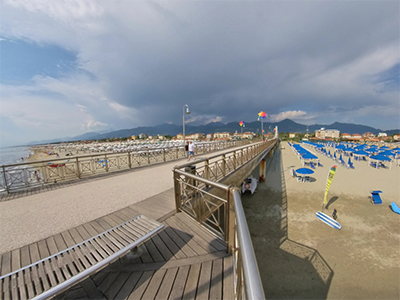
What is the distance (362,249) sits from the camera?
26.4ft

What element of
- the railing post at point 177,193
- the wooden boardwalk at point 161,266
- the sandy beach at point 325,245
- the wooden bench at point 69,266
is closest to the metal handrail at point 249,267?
the wooden boardwalk at point 161,266

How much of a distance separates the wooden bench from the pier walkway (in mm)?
315

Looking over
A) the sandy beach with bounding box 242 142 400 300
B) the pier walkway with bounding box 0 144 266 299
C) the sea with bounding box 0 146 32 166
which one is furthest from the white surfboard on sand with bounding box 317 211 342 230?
the sea with bounding box 0 146 32 166

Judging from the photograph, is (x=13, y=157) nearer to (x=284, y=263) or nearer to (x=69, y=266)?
(x=69, y=266)

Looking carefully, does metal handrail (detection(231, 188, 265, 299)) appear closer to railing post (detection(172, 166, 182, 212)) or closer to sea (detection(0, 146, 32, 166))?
railing post (detection(172, 166, 182, 212))

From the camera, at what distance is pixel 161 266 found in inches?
93.2

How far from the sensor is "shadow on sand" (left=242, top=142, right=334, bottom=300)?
6203 mm

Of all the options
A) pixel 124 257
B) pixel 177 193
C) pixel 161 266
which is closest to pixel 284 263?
pixel 177 193

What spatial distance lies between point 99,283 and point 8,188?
24.7ft

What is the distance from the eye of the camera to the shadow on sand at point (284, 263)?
20.4 ft

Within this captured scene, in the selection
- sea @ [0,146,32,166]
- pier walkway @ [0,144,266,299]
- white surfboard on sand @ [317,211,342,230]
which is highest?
pier walkway @ [0,144,266,299]

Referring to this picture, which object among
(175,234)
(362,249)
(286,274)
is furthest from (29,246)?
(362,249)

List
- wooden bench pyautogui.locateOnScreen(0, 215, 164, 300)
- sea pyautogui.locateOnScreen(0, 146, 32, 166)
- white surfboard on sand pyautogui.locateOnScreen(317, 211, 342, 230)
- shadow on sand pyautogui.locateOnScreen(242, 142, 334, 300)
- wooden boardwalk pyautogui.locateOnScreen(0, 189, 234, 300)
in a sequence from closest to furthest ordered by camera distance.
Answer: wooden bench pyautogui.locateOnScreen(0, 215, 164, 300) < wooden boardwalk pyautogui.locateOnScreen(0, 189, 234, 300) < shadow on sand pyautogui.locateOnScreen(242, 142, 334, 300) < white surfboard on sand pyautogui.locateOnScreen(317, 211, 342, 230) < sea pyautogui.locateOnScreen(0, 146, 32, 166)

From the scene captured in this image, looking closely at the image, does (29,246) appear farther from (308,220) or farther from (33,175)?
(308,220)
